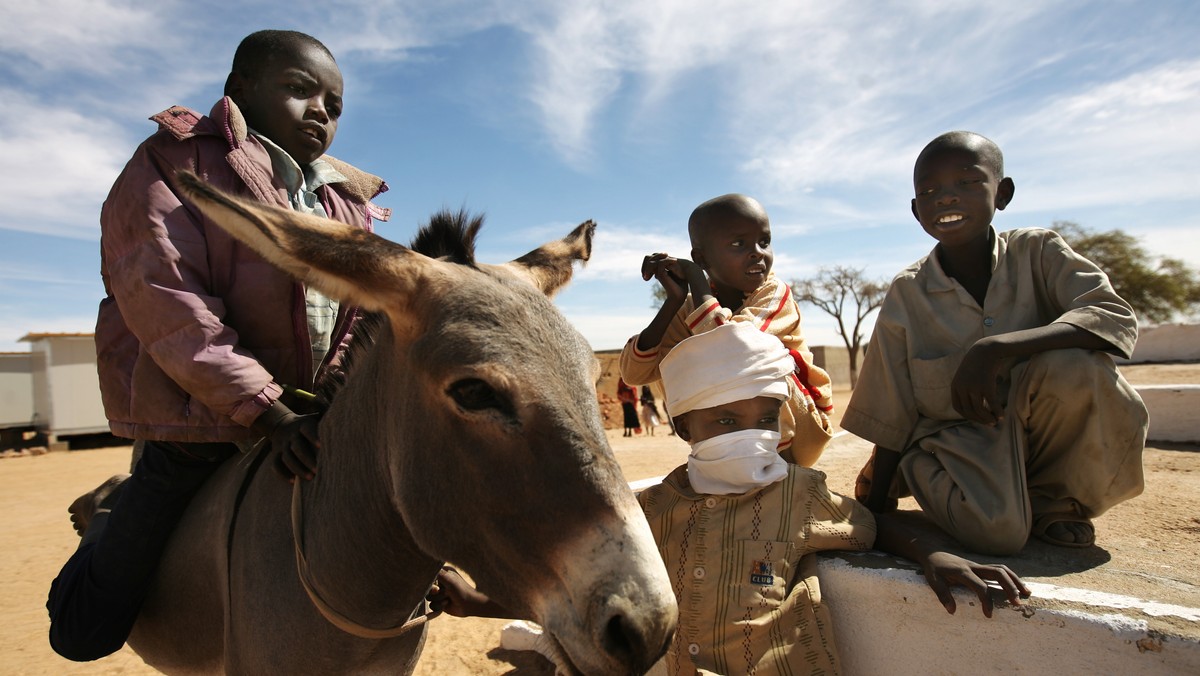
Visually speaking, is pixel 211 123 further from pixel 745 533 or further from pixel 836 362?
pixel 836 362

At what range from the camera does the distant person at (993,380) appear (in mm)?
2652

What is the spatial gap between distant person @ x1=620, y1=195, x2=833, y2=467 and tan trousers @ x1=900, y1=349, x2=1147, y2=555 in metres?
0.65

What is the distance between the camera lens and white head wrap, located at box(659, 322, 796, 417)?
2.78m

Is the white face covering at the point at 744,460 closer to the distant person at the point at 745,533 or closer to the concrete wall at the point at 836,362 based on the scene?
the distant person at the point at 745,533

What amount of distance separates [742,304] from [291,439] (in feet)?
7.96

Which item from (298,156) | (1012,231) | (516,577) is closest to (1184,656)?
(1012,231)

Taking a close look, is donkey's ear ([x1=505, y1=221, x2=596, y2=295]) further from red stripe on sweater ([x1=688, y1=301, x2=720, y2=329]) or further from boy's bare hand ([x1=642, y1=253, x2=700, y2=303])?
red stripe on sweater ([x1=688, y1=301, x2=720, y2=329])

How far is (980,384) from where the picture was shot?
8.75ft

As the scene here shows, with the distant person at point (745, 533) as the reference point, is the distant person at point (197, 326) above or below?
above

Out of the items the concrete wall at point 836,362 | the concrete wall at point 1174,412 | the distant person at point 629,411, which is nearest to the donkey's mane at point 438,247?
the concrete wall at point 1174,412

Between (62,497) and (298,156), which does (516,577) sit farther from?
(62,497)

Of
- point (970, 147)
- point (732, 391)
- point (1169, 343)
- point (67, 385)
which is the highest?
point (970, 147)

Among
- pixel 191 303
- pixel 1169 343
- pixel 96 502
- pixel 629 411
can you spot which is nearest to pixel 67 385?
pixel 629 411

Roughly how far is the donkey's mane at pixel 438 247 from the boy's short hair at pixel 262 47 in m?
1.35
